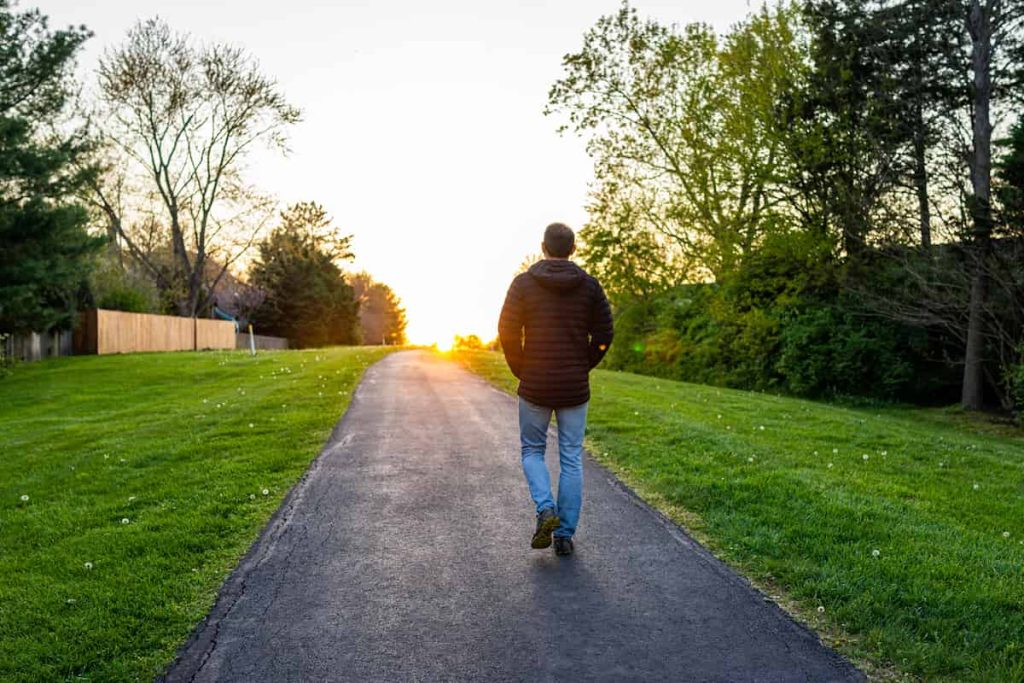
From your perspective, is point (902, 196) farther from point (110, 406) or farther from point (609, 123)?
point (110, 406)

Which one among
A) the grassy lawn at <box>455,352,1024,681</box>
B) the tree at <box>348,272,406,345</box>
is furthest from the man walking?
the tree at <box>348,272,406,345</box>

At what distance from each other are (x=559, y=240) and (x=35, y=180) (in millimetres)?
22354

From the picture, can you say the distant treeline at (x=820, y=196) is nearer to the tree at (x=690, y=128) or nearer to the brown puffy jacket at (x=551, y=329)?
the tree at (x=690, y=128)

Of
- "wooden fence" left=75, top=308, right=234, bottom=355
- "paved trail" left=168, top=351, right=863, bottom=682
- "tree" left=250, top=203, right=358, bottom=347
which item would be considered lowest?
"paved trail" left=168, top=351, right=863, bottom=682

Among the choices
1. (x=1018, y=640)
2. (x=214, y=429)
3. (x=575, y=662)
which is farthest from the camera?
(x=214, y=429)

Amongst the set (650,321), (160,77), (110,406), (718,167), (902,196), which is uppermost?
(160,77)

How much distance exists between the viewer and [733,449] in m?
9.16

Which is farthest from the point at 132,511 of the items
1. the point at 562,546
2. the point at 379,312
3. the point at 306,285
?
the point at 379,312

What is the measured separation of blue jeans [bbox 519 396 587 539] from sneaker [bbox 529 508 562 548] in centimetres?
6

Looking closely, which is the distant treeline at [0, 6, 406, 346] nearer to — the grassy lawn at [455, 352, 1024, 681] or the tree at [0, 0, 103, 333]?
the tree at [0, 0, 103, 333]

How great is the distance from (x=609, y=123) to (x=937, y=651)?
25.1m

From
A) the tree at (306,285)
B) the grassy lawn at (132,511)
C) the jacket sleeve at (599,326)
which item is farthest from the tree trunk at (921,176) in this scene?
the tree at (306,285)

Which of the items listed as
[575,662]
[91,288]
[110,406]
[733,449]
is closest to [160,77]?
[91,288]

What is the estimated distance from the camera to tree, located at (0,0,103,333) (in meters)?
21.2
